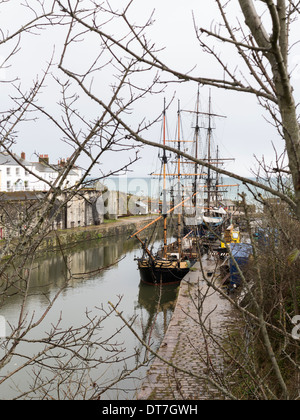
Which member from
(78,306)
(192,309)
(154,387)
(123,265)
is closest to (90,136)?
(154,387)

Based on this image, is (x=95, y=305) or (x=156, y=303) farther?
(x=156, y=303)

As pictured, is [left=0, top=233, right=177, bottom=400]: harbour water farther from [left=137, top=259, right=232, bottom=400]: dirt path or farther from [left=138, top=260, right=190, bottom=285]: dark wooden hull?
[left=137, top=259, right=232, bottom=400]: dirt path

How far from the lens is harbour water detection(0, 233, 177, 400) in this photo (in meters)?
12.1

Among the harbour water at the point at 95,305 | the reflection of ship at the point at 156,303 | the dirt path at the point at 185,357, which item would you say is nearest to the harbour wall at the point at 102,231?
the harbour water at the point at 95,305

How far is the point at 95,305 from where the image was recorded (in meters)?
18.2

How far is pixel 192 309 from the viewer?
49.0ft

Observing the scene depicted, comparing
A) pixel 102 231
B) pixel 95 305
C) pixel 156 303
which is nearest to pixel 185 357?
pixel 95 305

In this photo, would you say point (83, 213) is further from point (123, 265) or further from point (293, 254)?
point (293, 254)

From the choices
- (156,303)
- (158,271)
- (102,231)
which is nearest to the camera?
(156,303)

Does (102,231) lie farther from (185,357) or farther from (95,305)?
(185,357)

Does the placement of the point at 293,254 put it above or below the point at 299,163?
below

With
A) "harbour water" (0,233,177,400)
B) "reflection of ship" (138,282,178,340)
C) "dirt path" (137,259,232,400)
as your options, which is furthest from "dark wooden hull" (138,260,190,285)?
"dirt path" (137,259,232,400)

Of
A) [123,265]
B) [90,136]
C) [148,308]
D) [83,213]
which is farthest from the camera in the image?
[83,213]
